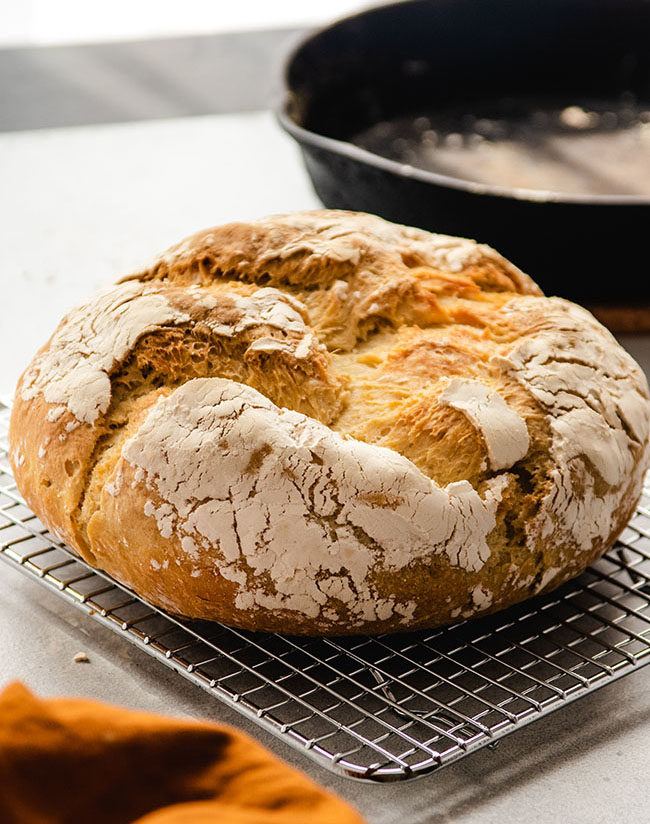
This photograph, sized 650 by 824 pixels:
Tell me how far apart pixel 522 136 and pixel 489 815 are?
177 cm

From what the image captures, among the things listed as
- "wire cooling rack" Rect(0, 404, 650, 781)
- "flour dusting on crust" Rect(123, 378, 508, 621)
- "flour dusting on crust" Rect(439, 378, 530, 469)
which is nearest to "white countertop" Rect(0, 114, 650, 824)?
"wire cooling rack" Rect(0, 404, 650, 781)

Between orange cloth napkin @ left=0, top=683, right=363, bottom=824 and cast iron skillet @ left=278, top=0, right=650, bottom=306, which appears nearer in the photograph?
orange cloth napkin @ left=0, top=683, right=363, bottom=824

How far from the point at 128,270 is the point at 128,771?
2.64 ft

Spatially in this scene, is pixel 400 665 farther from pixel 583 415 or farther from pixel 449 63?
pixel 449 63

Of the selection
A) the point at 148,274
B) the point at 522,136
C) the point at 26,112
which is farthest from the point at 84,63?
the point at 148,274

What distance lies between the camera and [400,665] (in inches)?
49.8

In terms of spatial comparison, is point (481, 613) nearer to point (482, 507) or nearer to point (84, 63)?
point (482, 507)

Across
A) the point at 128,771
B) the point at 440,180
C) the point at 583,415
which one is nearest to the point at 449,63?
the point at 440,180

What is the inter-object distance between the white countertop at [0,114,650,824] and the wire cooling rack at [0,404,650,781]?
32mm

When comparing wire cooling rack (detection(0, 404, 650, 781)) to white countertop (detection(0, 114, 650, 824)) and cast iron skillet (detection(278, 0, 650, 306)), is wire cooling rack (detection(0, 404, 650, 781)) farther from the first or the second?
cast iron skillet (detection(278, 0, 650, 306))

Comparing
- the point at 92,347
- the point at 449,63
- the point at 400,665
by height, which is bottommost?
the point at 400,665

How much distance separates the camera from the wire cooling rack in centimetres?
114

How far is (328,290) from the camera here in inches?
57.9

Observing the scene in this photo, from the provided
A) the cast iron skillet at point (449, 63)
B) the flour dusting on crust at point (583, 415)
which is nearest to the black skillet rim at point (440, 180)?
the cast iron skillet at point (449, 63)
